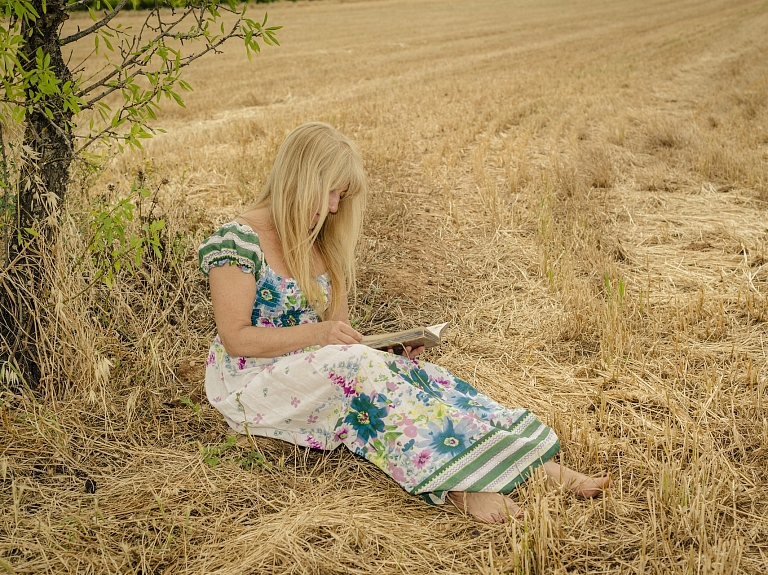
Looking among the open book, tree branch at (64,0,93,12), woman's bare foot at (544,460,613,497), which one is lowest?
woman's bare foot at (544,460,613,497)

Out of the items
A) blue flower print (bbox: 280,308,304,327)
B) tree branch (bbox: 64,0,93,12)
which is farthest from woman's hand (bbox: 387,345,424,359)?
tree branch (bbox: 64,0,93,12)

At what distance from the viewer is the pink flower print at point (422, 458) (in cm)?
243

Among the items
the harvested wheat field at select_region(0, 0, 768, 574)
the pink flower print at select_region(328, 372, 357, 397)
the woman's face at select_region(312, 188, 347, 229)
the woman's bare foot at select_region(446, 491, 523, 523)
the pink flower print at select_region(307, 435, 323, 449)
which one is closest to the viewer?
the harvested wheat field at select_region(0, 0, 768, 574)

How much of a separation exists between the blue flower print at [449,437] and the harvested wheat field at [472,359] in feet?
0.76

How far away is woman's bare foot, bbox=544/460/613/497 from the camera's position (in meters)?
2.46

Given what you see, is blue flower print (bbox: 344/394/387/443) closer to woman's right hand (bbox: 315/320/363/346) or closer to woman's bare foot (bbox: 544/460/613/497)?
woman's right hand (bbox: 315/320/363/346)

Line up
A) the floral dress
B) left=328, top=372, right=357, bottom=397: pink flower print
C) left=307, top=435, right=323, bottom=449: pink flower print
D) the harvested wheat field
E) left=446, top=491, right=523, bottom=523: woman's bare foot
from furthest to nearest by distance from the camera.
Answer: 1. left=307, top=435, right=323, bottom=449: pink flower print
2. left=328, top=372, right=357, bottom=397: pink flower print
3. the floral dress
4. left=446, top=491, right=523, bottom=523: woman's bare foot
5. the harvested wheat field

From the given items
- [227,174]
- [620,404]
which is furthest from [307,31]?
[620,404]

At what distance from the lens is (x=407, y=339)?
2.65 meters

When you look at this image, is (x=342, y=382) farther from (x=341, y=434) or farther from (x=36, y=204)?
(x=36, y=204)

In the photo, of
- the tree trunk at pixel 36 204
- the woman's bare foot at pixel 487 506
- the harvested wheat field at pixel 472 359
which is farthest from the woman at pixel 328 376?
the tree trunk at pixel 36 204

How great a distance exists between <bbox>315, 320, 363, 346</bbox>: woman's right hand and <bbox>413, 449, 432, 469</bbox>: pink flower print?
0.50 m

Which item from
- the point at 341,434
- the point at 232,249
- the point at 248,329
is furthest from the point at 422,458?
the point at 232,249

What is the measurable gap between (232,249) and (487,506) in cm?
133
